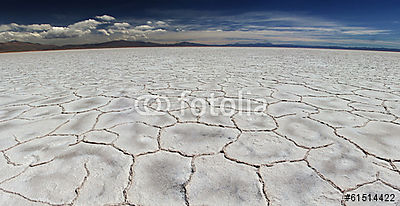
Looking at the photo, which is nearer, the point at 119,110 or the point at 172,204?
the point at 172,204

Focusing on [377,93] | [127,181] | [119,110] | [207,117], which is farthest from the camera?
[377,93]

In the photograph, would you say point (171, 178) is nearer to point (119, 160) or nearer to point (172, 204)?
point (172, 204)

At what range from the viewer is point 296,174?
2.85 ft

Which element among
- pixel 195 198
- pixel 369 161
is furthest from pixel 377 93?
pixel 195 198

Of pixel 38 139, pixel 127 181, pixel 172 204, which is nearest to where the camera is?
pixel 172 204

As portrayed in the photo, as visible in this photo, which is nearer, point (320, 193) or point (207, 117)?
point (320, 193)

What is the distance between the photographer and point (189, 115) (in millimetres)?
1512

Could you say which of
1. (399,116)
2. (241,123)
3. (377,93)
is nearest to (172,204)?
(241,123)

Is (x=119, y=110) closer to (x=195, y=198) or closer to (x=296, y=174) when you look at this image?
(x=195, y=198)

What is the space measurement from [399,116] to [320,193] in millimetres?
1159

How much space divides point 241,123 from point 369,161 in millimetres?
649

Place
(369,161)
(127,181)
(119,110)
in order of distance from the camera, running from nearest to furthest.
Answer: (127,181)
(369,161)
(119,110)

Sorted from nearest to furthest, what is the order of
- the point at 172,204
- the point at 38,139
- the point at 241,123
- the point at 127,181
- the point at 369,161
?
the point at 172,204
the point at 127,181
the point at 369,161
the point at 38,139
the point at 241,123

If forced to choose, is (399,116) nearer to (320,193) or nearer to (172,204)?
(320,193)
